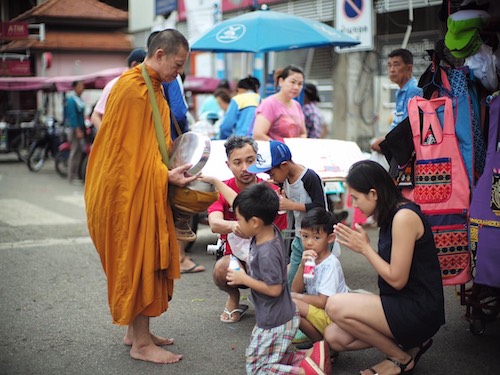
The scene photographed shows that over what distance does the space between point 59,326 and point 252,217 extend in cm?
192

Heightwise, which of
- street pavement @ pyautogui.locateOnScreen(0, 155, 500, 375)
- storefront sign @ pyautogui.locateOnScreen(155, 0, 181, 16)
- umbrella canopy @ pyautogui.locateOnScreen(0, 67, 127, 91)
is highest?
storefront sign @ pyautogui.locateOnScreen(155, 0, 181, 16)

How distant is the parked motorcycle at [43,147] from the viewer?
51.5 ft

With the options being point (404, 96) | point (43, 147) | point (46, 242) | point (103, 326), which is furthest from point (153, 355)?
A: point (43, 147)

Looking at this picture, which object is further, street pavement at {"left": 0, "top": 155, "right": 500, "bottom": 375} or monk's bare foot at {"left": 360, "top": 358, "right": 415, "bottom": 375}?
street pavement at {"left": 0, "top": 155, "right": 500, "bottom": 375}

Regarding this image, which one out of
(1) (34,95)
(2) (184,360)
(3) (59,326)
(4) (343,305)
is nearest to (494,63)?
(4) (343,305)

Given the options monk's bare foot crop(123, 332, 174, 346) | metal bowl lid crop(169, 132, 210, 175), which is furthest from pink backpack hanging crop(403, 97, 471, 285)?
monk's bare foot crop(123, 332, 174, 346)

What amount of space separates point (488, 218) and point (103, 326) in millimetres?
2622

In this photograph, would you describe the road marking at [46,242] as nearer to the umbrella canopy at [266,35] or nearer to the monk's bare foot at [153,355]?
the umbrella canopy at [266,35]

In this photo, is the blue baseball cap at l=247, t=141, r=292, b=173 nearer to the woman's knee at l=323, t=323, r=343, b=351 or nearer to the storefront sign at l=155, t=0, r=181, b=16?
the woman's knee at l=323, t=323, r=343, b=351

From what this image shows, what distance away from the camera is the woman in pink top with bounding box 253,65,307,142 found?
6.19 m

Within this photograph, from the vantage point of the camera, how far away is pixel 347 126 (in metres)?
13.2

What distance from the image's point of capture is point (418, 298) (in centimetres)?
343

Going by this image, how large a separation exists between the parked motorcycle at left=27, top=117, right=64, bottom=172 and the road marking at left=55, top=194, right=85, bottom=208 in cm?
462

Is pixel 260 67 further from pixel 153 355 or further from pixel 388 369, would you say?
pixel 388 369
